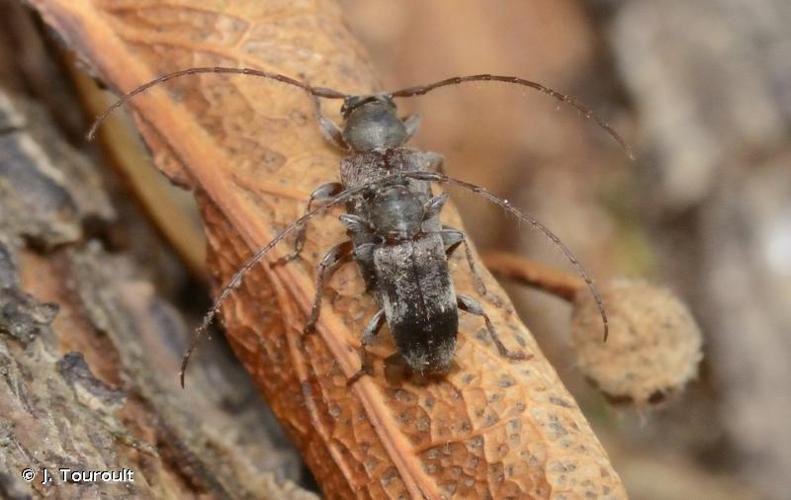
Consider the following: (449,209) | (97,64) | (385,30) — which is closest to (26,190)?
(97,64)

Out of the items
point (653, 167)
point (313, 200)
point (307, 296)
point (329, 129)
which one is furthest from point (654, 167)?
point (307, 296)

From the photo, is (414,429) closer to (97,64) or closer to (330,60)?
(330,60)

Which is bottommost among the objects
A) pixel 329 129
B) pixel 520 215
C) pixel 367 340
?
pixel 367 340

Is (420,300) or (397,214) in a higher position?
(397,214)

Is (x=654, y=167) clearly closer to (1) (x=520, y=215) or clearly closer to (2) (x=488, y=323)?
(1) (x=520, y=215)

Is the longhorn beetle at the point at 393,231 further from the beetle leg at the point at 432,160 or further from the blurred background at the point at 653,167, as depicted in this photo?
the blurred background at the point at 653,167

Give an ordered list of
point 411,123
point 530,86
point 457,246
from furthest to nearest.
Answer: point 411,123
point 530,86
point 457,246

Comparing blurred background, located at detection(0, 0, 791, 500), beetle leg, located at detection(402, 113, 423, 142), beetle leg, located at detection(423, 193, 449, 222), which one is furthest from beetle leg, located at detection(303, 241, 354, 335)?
blurred background, located at detection(0, 0, 791, 500)

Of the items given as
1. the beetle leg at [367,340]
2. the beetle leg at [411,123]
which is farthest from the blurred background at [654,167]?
the beetle leg at [367,340]
